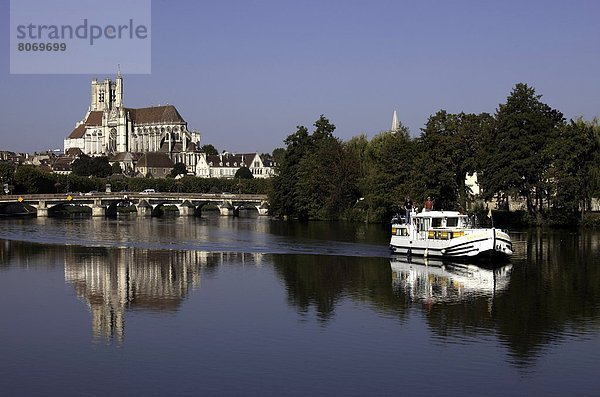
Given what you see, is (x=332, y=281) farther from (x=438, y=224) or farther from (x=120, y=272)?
(x=120, y=272)

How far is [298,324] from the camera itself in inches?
1346

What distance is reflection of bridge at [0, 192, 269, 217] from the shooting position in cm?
12044

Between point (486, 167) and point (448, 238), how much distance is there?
3193 centimetres

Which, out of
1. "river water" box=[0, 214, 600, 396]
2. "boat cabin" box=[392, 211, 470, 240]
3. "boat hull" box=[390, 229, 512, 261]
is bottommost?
"river water" box=[0, 214, 600, 396]

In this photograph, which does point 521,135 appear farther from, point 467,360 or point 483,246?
point 467,360

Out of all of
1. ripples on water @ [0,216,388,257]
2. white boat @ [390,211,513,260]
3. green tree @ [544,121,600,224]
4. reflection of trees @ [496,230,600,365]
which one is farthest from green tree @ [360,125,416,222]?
white boat @ [390,211,513,260]

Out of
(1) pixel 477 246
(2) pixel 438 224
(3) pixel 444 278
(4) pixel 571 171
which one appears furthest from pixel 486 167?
(3) pixel 444 278

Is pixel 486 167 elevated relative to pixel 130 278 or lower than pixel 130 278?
elevated

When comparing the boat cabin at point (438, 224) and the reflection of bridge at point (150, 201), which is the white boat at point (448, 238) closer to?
the boat cabin at point (438, 224)

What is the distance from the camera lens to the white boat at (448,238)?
5038cm

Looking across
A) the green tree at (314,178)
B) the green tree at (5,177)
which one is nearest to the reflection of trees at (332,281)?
the green tree at (314,178)

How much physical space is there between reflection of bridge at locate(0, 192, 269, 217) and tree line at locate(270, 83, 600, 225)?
24.6m

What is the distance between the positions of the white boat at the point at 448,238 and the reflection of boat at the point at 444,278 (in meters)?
0.69

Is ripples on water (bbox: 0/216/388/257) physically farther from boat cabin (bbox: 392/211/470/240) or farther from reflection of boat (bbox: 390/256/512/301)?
reflection of boat (bbox: 390/256/512/301)
